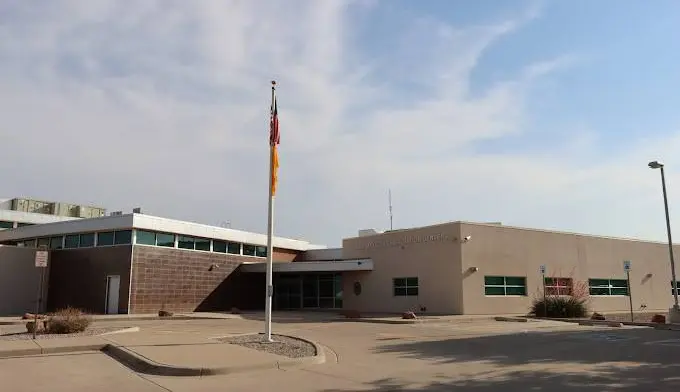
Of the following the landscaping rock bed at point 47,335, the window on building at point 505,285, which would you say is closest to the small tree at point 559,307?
the window on building at point 505,285

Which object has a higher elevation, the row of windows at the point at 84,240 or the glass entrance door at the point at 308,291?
the row of windows at the point at 84,240

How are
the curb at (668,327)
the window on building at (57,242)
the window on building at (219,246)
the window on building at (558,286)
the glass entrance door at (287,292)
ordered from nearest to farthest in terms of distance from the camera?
1. the curb at (668,327)
2. the window on building at (558,286)
3. the window on building at (57,242)
4. the window on building at (219,246)
5. the glass entrance door at (287,292)

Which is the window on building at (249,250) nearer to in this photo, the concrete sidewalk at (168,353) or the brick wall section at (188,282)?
the brick wall section at (188,282)

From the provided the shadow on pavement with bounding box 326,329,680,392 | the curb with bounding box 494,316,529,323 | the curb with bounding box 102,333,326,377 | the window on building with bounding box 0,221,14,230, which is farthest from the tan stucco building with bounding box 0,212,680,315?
the curb with bounding box 102,333,326,377

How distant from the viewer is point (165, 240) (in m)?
34.2

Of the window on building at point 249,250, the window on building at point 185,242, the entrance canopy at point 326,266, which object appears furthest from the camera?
the window on building at point 249,250

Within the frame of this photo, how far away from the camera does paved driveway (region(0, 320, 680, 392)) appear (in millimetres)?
10305

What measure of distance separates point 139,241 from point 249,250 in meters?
9.80

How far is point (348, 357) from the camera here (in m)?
14.5

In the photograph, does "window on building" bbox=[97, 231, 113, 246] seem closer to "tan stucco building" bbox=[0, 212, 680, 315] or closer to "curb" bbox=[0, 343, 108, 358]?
"tan stucco building" bbox=[0, 212, 680, 315]

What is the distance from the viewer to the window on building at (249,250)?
4047cm

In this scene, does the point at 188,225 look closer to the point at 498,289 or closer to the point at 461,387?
the point at 498,289

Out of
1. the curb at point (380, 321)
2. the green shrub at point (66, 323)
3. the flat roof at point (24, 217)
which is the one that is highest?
the flat roof at point (24, 217)

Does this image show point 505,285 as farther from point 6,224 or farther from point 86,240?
point 6,224
